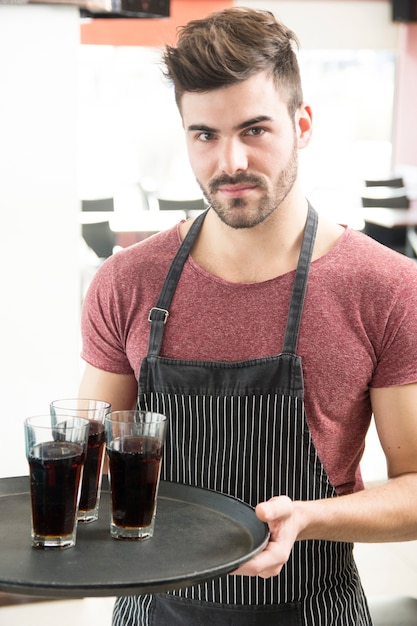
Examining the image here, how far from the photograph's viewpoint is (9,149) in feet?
9.83

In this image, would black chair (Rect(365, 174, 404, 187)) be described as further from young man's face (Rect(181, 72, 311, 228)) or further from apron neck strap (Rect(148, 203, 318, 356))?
young man's face (Rect(181, 72, 311, 228))

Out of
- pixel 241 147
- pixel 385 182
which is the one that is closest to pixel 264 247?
pixel 241 147

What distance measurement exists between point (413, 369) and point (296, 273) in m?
0.28

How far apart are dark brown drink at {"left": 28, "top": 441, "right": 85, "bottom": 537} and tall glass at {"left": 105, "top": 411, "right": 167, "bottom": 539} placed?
66 millimetres

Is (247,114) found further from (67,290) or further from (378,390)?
(67,290)

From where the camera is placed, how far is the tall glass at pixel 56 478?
1259mm

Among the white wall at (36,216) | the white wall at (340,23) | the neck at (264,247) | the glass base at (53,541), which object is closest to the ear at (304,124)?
the neck at (264,247)

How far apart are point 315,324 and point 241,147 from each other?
1.13 feet

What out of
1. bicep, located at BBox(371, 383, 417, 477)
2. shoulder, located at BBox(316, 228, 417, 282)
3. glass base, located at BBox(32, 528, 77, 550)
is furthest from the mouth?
glass base, located at BBox(32, 528, 77, 550)

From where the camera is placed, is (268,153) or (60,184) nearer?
(268,153)

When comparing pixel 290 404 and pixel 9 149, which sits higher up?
pixel 9 149

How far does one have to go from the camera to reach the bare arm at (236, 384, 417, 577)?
4.95 feet

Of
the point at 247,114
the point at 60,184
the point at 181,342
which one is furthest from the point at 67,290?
the point at 247,114

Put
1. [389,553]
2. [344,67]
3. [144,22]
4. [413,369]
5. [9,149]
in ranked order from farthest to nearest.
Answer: [344,67] < [144,22] < [389,553] < [9,149] < [413,369]
